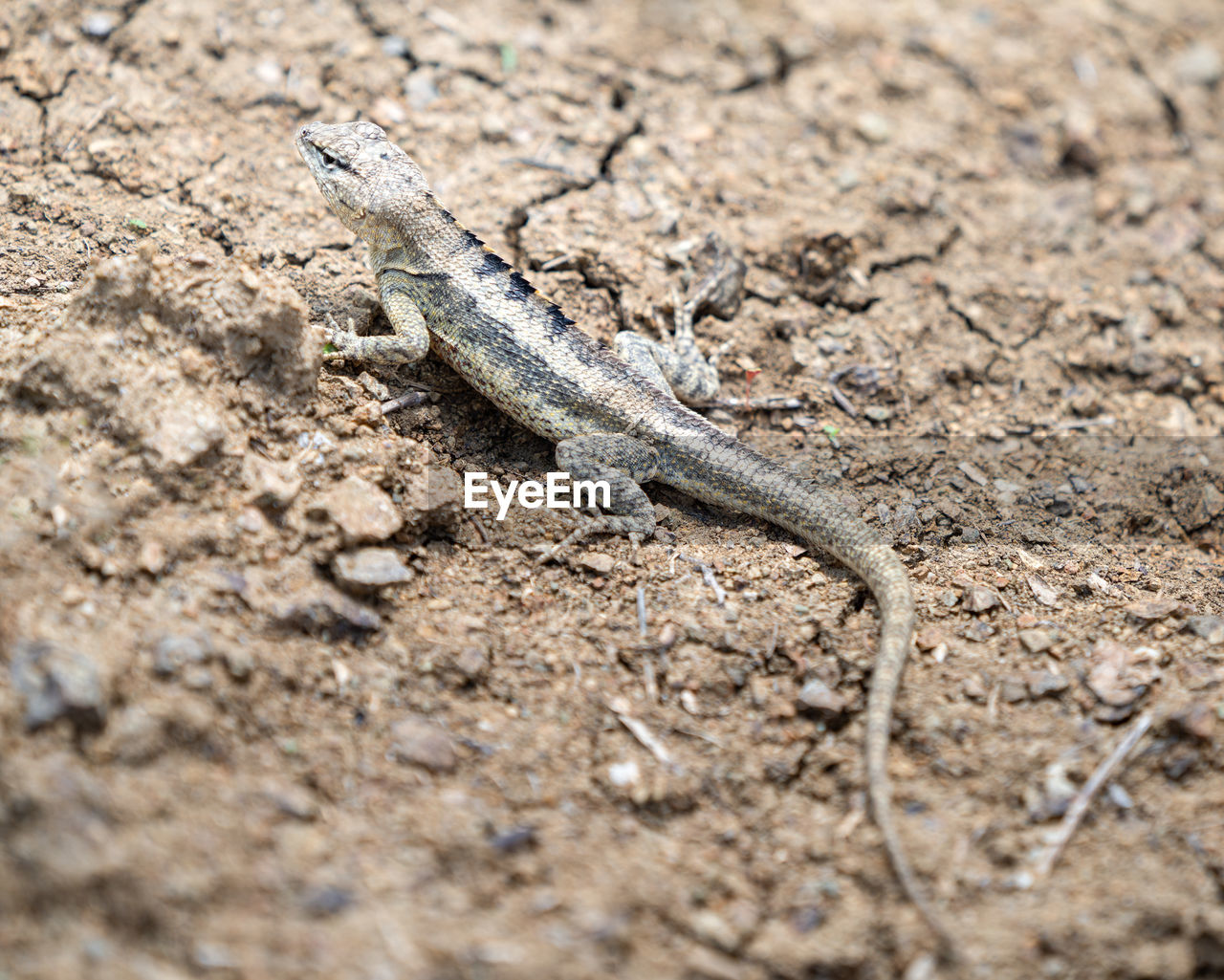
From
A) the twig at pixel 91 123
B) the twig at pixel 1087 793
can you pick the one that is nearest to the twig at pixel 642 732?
the twig at pixel 1087 793

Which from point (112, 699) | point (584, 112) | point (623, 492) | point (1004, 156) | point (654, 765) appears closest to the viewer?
point (112, 699)

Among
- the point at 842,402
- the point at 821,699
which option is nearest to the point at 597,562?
the point at 821,699

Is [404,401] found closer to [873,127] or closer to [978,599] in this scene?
[978,599]

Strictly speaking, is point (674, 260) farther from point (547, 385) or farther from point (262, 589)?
point (262, 589)

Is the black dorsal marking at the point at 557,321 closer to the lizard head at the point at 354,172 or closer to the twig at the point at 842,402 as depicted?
the lizard head at the point at 354,172

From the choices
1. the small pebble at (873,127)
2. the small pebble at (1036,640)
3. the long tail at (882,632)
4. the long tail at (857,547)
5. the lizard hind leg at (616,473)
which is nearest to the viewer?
the long tail at (882,632)

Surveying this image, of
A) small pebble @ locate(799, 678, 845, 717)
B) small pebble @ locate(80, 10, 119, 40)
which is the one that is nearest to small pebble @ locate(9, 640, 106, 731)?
small pebble @ locate(799, 678, 845, 717)

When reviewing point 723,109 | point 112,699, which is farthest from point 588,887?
point 723,109

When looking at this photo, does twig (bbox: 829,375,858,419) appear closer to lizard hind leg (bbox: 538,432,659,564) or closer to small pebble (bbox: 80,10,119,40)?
lizard hind leg (bbox: 538,432,659,564)
